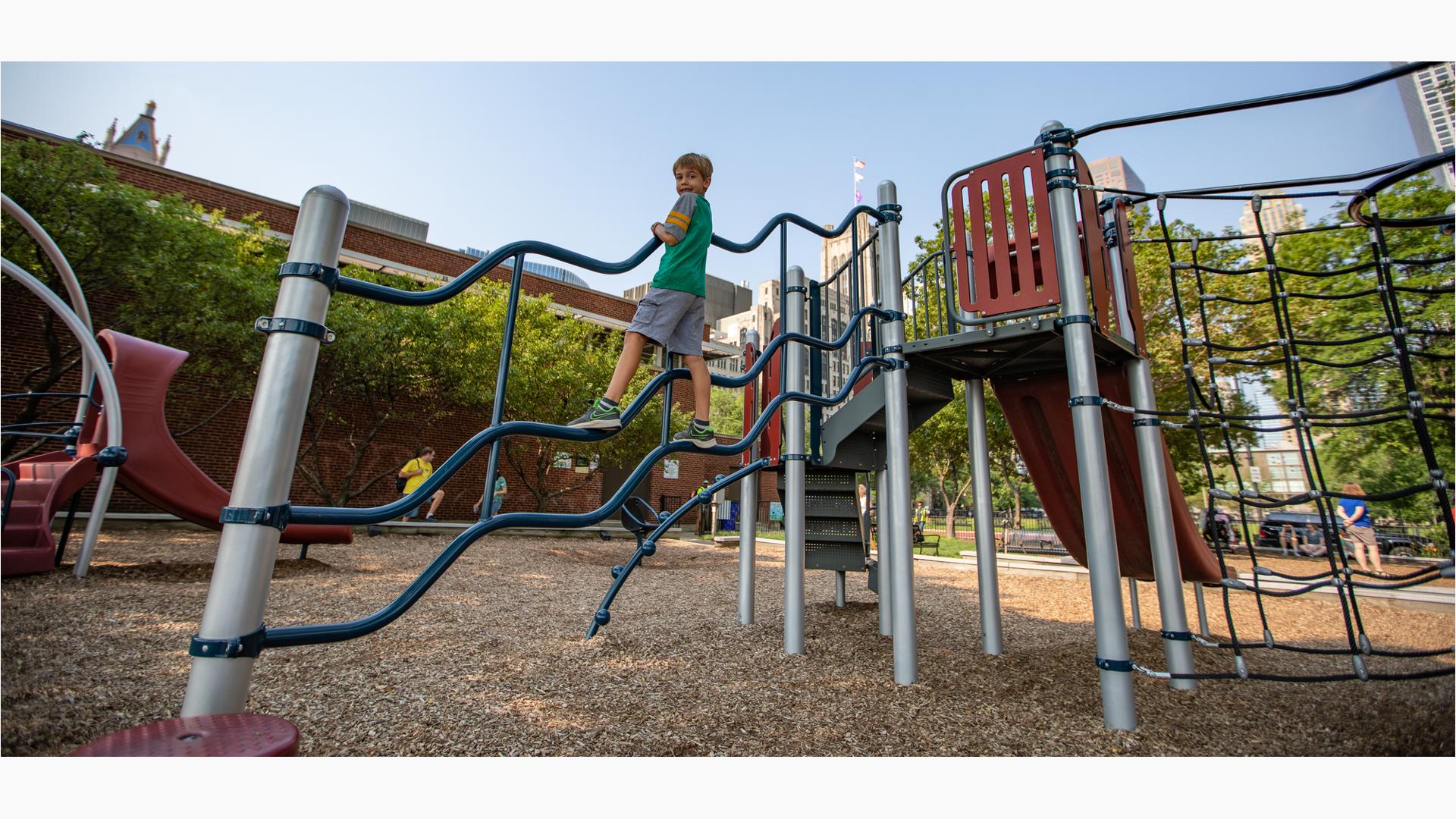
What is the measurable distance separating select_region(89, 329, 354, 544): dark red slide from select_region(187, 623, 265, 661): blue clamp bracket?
14.4ft

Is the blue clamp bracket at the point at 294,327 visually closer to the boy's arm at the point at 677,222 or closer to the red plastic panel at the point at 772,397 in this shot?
the boy's arm at the point at 677,222

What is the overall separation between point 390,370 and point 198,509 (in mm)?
7180

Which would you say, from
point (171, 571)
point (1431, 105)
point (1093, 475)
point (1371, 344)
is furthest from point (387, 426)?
point (1371, 344)

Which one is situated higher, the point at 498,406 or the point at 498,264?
the point at 498,264

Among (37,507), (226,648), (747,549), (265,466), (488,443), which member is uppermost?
(488,443)

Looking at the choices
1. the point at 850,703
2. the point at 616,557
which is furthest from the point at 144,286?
the point at 850,703

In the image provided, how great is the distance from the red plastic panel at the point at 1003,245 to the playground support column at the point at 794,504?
1.04m

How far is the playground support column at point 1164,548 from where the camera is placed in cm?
296

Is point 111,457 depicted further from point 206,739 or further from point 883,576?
point 883,576

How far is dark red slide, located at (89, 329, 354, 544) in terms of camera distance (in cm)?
482

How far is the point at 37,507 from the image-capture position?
4.57m

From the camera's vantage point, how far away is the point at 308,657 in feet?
9.84

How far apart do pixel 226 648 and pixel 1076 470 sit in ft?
13.2

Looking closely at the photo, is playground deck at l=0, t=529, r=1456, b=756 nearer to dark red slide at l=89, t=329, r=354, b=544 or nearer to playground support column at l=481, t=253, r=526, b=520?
dark red slide at l=89, t=329, r=354, b=544
